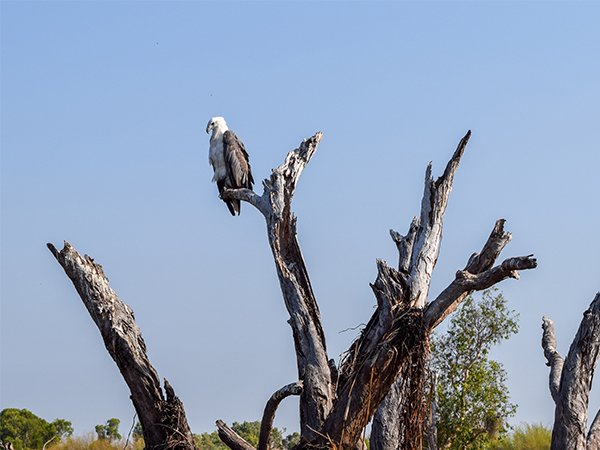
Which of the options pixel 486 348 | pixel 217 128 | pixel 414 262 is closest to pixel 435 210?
pixel 414 262

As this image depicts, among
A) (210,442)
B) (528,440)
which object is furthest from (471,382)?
(210,442)

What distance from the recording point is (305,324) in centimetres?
614

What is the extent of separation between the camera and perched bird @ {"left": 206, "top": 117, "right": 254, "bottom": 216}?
32.0ft

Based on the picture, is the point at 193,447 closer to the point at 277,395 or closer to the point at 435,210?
the point at 277,395

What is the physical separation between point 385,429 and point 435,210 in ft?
7.50

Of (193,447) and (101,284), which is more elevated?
(101,284)

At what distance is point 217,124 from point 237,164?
1.12 m

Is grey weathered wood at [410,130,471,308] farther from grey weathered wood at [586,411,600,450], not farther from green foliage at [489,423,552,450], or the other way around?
green foliage at [489,423,552,450]

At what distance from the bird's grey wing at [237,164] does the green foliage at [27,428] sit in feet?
30.1

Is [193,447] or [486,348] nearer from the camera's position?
[193,447]

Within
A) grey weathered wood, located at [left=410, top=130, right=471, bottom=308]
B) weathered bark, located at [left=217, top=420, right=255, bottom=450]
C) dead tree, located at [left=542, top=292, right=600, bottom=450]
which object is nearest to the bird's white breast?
grey weathered wood, located at [left=410, top=130, right=471, bottom=308]

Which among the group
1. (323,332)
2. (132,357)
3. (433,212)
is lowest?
(132,357)

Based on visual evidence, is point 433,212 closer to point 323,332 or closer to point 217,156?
point 323,332

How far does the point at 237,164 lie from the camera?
9.81 meters
